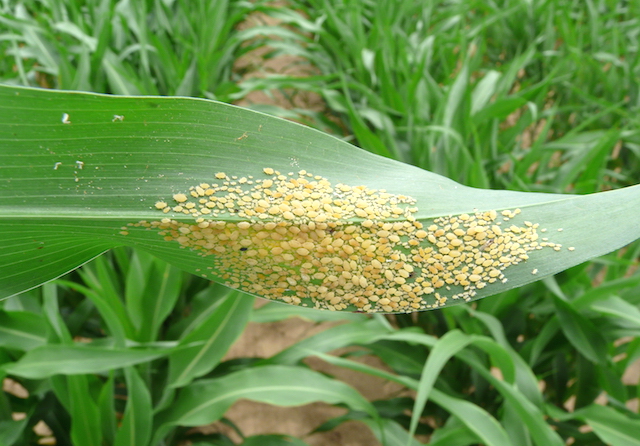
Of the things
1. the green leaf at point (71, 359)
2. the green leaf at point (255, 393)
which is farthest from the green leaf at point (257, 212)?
the green leaf at point (255, 393)

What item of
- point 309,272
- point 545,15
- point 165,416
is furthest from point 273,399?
point 545,15

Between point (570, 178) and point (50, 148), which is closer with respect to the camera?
point (50, 148)

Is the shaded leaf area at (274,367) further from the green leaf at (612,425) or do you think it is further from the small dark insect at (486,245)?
the small dark insect at (486,245)

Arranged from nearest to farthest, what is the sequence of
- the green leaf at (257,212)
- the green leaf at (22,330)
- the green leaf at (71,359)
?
the green leaf at (257,212), the green leaf at (71,359), the green leaf at (22,330)

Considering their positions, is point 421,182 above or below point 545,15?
below

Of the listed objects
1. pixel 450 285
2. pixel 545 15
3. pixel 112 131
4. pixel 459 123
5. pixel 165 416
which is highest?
pixel 545 15

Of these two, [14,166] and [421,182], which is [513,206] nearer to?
[421,182]

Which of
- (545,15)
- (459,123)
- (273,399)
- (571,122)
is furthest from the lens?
(545,15)

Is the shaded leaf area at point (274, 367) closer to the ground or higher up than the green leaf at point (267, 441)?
higher up
